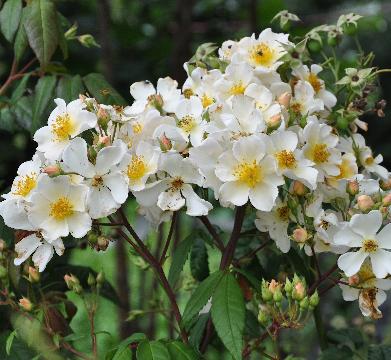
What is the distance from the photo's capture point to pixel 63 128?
1.25 meters

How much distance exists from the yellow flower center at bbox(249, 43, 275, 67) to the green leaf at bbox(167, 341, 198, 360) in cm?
48

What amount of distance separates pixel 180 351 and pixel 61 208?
0.90ft

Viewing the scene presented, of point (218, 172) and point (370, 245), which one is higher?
point (218, 172)

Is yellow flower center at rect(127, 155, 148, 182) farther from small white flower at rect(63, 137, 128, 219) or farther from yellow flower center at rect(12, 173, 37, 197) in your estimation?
yellow flower center at rect(12, 173, 37, 197)

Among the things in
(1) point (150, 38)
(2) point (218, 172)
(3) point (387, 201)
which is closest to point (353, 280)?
(3) point (387, 201)

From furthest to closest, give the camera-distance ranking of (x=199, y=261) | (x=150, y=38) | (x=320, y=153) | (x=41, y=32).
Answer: (x=150, y=38) < (x=199, y=261) < (x=41, y=32) < (x=320, y=153)

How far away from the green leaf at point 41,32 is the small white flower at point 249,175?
1.55 ft

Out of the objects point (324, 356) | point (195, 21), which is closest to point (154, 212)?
point (324, 356)

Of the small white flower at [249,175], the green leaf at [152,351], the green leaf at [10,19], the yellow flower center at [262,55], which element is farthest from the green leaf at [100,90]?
the green leaf at [152,351]

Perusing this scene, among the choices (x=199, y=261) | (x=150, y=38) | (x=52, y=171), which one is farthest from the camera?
(x=150, y=38)

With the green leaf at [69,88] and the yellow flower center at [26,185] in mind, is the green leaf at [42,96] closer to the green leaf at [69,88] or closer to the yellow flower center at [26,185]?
the green leaf at [69,88]

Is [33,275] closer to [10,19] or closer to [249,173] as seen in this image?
[249,173]

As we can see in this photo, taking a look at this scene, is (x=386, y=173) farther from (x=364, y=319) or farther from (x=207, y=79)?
(x=364, y=319)

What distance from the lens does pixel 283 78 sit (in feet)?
→ 4.57
